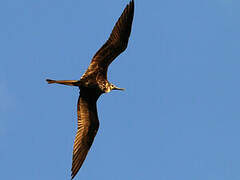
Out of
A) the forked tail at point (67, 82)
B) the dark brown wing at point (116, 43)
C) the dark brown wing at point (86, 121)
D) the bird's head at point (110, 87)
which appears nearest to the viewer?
the forked tail at point (67, 82)

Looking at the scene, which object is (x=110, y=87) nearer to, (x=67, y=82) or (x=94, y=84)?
(x=94, y=84)

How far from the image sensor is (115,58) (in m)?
24.6

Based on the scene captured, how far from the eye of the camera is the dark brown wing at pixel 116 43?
79.0 feet

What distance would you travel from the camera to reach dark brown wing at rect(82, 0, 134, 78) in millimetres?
24078

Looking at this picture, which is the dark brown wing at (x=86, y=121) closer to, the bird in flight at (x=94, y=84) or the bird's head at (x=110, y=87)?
the bird in flight at (x=94, y=84)

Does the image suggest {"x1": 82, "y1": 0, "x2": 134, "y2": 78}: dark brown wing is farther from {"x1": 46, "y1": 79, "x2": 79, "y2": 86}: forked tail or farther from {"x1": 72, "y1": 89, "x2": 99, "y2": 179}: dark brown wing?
{"x1": 72, "y1": 89, "x2": 99, "y2": 179}: dark brown wing

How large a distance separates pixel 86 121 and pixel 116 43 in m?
3.28

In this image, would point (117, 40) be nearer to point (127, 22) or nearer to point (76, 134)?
point (127, 22)

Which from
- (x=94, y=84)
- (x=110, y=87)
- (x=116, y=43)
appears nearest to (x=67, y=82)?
(x=94, y=84)

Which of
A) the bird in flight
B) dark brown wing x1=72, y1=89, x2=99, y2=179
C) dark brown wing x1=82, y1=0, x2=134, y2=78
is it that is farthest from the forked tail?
dark brown wing x1=72, y1=89, x2=99, y2=179

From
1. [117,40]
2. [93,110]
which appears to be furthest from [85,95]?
[117,40]

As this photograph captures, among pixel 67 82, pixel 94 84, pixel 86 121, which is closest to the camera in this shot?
pixel 67 82

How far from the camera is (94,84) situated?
2481 centimetres

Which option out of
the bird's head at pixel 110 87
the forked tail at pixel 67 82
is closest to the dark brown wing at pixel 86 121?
the bird's head at pixel 110 87
